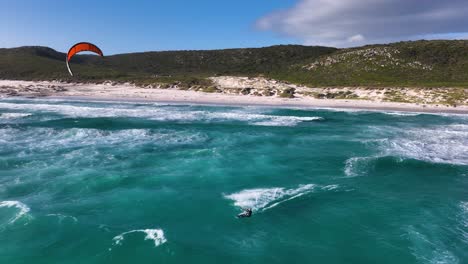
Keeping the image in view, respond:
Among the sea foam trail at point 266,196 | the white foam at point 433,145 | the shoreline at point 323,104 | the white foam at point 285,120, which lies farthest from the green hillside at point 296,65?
the sea foam trail at point 266,196

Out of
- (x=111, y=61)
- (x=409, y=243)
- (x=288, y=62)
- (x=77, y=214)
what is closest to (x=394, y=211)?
(x=409, y=243)

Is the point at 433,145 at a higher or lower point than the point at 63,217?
higher

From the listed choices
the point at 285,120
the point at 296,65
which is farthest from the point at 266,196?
the point at 296,65

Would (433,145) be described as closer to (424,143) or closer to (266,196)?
(424,143)

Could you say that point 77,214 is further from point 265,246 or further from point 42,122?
point 42,122

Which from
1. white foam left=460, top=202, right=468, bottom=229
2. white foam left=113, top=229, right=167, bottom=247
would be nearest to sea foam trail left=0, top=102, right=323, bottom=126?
white foam left=460, top=202, right=468, bottom=229
